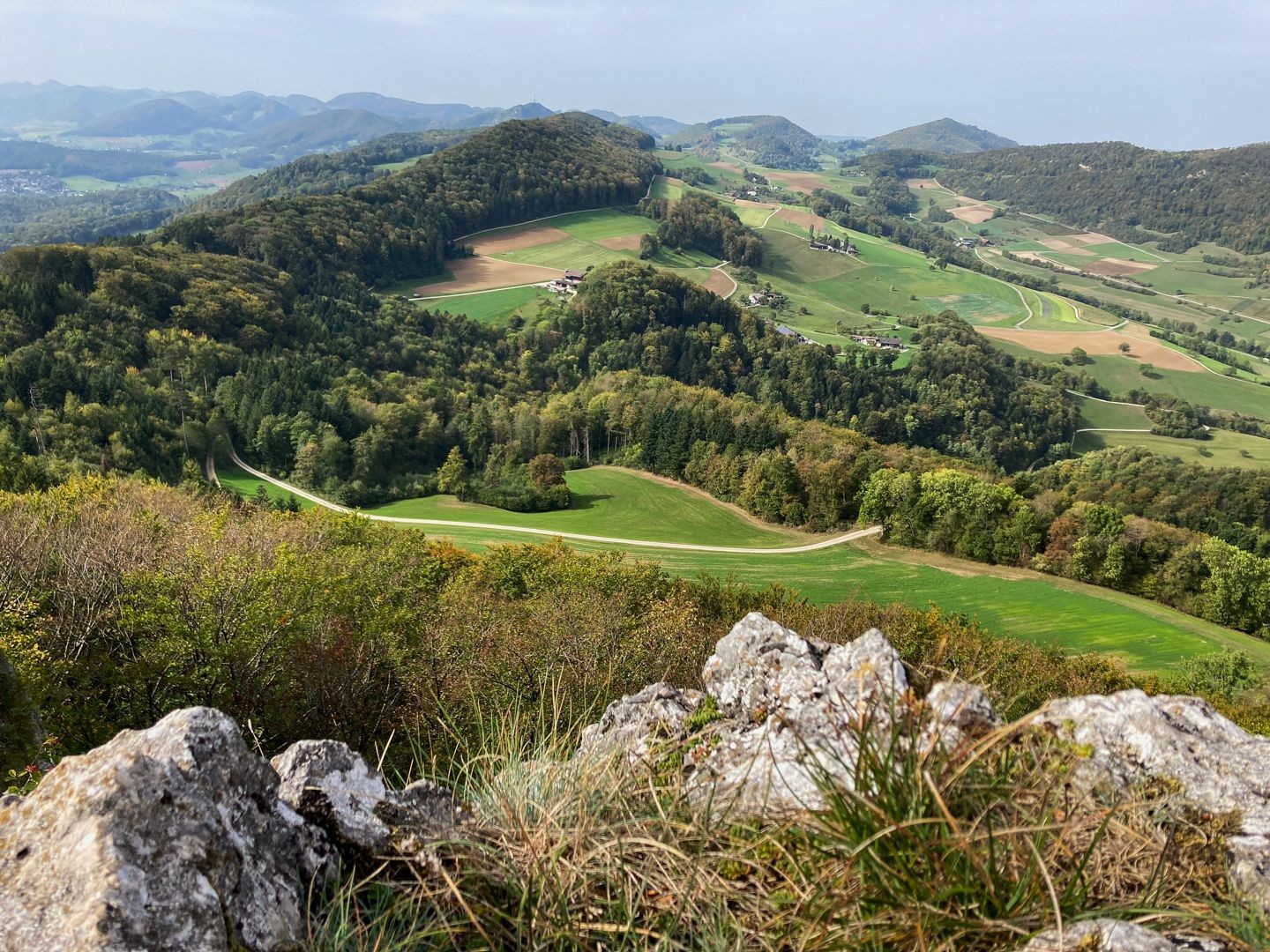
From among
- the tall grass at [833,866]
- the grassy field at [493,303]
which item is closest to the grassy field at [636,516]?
the tall grass at [833,866]

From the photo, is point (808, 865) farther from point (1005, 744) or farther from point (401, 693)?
point (401, 693)

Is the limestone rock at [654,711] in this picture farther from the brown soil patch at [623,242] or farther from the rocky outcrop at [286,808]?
the brown soil patch at [623,242]

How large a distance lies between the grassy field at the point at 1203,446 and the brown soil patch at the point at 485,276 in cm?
11128

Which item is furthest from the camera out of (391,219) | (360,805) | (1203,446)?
(391,219)

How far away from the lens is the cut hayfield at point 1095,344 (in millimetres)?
153375

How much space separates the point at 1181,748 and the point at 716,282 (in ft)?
569

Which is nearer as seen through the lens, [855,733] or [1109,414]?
[855,733]

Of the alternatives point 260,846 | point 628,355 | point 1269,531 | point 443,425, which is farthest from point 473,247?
point 260,846

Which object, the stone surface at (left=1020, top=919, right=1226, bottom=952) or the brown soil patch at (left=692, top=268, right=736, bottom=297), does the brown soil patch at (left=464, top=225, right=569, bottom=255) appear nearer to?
the brown soil patch at (left=692, top=268, right=736, bottom=297)

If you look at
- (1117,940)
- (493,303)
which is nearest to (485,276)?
(493,303)

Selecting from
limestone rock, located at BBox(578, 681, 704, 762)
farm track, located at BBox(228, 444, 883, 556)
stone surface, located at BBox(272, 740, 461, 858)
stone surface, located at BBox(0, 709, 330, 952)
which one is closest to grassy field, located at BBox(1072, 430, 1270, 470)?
farm track, located at BBox(228, 444, 883, 556)

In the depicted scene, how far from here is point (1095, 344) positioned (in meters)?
161

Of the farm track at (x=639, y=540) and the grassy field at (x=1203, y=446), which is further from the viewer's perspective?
the grassy field at (x=1203, y=446)

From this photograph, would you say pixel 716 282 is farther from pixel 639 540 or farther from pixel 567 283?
pixel 639 540
